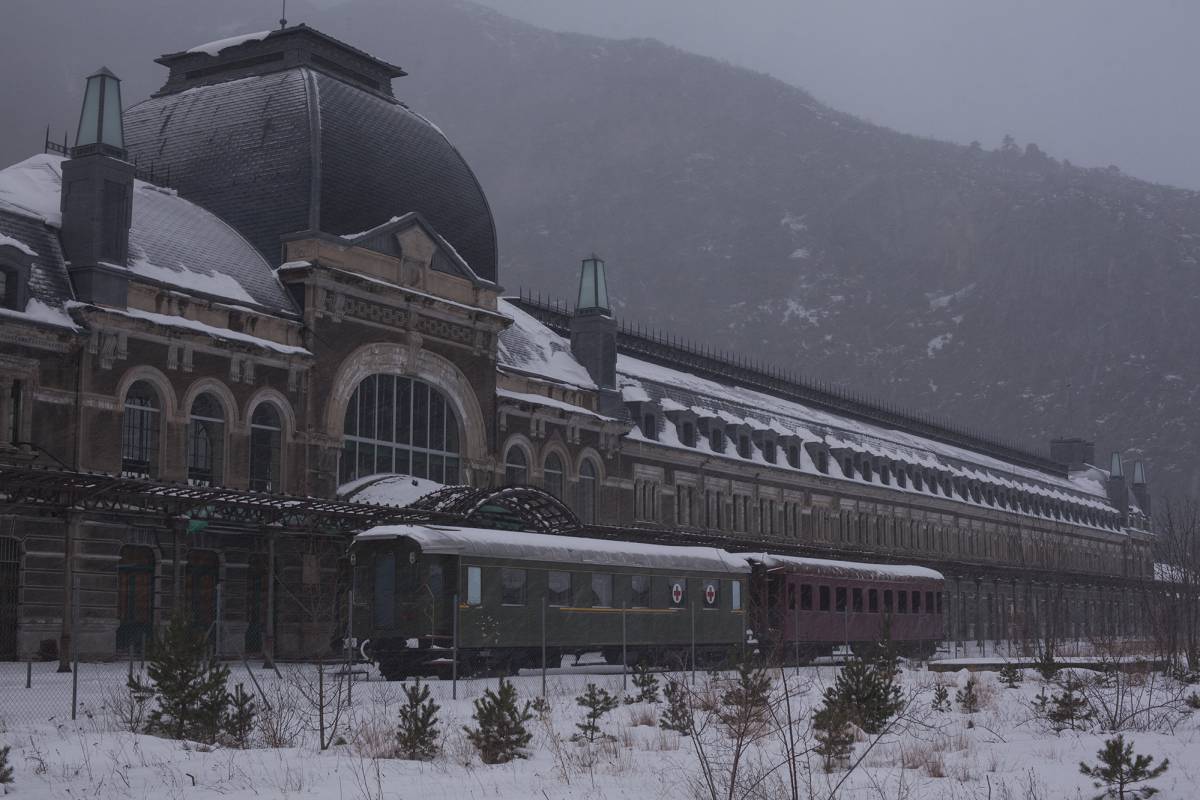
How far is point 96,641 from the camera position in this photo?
38.0 meters

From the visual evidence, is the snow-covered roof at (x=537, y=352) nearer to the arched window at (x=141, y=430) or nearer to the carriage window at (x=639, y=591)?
the carriage window at (x=639, y=591)

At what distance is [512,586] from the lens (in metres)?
35.8

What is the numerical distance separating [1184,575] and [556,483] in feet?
84.2

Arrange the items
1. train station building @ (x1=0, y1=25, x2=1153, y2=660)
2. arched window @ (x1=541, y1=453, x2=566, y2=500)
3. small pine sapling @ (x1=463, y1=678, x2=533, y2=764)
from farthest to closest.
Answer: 1. arched window @ (x1=541, y1=453, x2=566, y2=500)
2. train station building @ (x1=0, y1=25, x2=1153, y2=660)
3. small pine sapling @ (x1=463, y1=678, x2=533, y2=764)

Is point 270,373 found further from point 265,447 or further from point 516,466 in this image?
point 516,466

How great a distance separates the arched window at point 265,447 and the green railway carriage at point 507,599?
865cm

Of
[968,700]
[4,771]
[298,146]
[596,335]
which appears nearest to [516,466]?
[596,335]

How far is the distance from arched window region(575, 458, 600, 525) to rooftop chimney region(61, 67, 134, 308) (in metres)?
23.5

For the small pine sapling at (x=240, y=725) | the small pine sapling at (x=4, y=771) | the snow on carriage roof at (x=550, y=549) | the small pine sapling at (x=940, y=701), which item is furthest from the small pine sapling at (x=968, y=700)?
the small pine sapling at (x=4, y=771)

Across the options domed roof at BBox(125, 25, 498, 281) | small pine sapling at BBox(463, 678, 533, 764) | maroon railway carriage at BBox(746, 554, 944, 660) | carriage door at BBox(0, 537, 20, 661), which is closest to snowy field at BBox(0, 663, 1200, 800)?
small pine sapling at BBox(463, 678, 533, 764)

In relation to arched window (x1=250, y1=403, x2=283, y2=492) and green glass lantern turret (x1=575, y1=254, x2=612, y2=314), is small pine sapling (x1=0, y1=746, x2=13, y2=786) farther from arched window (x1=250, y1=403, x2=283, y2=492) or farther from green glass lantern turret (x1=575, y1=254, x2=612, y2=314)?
green glass lantern turret (x1=575, y1=254, x2=612, y2=314)

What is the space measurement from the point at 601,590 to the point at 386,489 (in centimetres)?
936

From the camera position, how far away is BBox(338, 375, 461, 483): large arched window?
46750 mm

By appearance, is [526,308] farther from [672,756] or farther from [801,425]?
[672,756]
